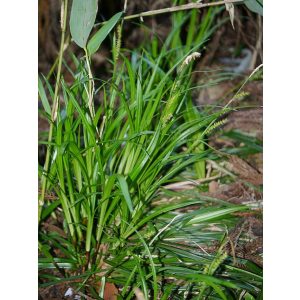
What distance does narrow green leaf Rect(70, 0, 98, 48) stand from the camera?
1062 millimetres

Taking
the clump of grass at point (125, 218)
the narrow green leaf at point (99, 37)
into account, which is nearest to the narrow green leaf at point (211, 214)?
→ the clump of grass at point (125, 218)

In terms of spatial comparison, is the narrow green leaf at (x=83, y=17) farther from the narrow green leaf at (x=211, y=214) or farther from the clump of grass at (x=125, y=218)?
the narrow green leaf at (x=211, y=214)

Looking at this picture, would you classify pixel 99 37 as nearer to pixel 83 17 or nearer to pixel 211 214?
pixel 83 17

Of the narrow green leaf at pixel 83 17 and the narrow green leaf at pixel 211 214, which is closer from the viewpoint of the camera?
the narrow green leaf at pixel 83 17

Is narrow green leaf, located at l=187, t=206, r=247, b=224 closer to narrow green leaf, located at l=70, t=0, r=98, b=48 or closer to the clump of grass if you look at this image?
the clump of grass

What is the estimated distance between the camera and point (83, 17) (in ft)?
3.51

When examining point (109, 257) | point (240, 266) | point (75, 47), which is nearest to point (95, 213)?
point (109, 257)

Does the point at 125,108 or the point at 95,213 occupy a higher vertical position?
the point at 125,108

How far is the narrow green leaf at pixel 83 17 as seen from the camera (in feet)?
3.49

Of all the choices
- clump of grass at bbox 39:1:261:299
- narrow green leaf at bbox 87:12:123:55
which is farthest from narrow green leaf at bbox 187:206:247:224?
narrow green leaf at bbox 87:12:123:55

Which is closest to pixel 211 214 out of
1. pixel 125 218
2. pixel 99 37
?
pixel 125 218
